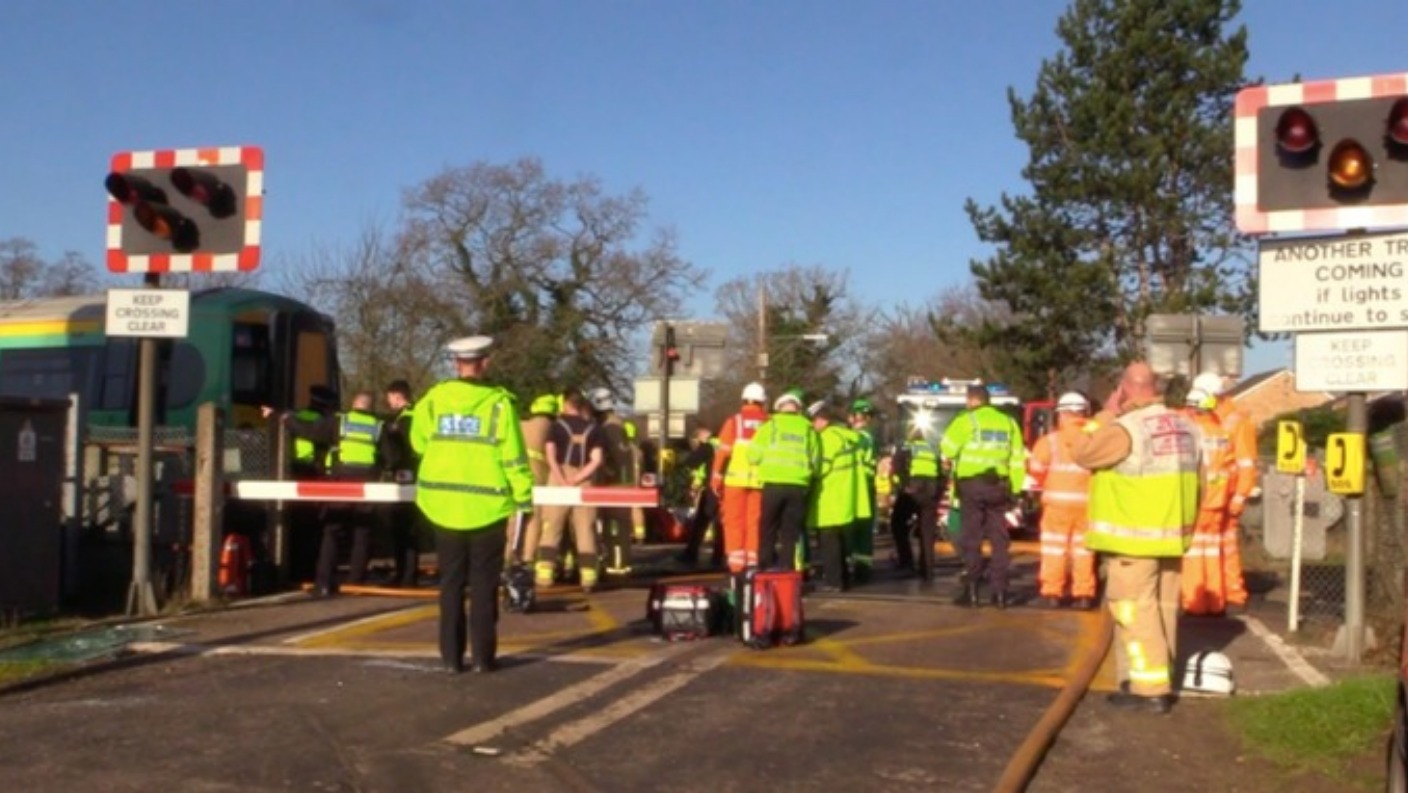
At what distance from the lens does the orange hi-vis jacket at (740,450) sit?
51.0ft

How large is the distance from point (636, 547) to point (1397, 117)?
1409 centimetres

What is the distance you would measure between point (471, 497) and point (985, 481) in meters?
5.86

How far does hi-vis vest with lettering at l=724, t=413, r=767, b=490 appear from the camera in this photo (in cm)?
1550

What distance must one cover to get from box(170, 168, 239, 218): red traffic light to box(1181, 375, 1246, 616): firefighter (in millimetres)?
7438

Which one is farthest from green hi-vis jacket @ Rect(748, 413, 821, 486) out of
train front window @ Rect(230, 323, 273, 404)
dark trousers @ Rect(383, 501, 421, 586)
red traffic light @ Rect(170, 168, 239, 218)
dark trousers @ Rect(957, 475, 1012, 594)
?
train front window @ Rect(230, 323, 273, 404)

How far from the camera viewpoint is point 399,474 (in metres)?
14.8

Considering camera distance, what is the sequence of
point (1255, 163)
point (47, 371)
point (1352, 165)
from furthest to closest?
1. point (47, 371)
2. point (1255, 163)
3. point (1352, 165)

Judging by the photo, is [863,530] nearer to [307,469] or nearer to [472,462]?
[307,469]

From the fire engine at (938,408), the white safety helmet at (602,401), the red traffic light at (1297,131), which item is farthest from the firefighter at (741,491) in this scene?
the fire engine at (938,408)

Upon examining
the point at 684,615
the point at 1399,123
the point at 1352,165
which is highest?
the point at 1399,123

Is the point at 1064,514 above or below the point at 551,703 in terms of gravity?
above

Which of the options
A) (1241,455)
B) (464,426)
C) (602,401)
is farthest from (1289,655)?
(602,401)

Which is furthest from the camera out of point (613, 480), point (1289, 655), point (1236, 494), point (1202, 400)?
point (613, 480)

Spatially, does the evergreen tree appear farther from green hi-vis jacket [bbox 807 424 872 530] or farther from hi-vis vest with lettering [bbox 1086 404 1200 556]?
hi-vis vest with lettering [bbox 1086 404 1200 556]
